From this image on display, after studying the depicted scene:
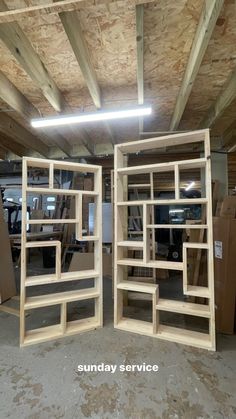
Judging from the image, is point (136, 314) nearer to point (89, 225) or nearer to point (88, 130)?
point (89, 225)

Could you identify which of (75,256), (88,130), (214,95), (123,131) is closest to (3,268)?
(75,256)

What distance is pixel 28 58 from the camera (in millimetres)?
2293

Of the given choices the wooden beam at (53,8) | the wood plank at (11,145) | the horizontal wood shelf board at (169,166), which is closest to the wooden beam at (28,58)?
the wooden beam at (53,8)

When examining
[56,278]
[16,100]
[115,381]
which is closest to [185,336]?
[115,381]

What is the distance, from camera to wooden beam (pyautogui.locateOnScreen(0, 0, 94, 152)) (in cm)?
198

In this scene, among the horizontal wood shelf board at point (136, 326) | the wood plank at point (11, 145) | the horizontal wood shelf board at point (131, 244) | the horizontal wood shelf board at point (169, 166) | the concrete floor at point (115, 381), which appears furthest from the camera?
the wood plank at point (11, 145)

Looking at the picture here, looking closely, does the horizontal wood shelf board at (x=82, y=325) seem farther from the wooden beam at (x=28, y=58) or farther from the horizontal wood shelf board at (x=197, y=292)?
the wooden beam at (x=28, y=58)

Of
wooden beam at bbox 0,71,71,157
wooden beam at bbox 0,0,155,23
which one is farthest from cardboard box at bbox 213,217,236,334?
wooden beam at bbox 0,71,71,157

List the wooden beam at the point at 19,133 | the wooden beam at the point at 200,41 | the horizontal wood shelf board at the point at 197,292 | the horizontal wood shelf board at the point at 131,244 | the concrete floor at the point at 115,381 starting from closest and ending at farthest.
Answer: the concrete floor at the point at 115,381 → the wooden beam at the point at 200,41 → the horizontal wood shelf board at the point at 197,292 → the horizontal wood shelf board at the point at 131,244 → the wooden beam at the point at 19,133

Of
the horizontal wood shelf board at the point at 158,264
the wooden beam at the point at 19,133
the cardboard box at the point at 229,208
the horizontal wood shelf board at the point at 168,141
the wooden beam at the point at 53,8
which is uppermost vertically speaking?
the wooden beam at the point at 19,133

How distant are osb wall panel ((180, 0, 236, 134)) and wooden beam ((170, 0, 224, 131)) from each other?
17cm

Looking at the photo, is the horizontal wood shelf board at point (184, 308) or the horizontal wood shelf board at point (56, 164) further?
the horizontal wood shelf board at point (56, 164)

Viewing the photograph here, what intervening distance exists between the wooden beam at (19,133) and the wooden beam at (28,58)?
1.11m

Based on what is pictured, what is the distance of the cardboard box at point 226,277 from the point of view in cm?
247
